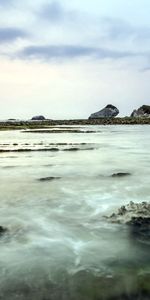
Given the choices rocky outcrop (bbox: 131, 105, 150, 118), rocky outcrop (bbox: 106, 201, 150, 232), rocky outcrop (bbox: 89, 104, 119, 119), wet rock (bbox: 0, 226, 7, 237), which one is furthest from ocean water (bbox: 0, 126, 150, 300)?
rocky outcrop (bbox: 89, 104, 119, 119)

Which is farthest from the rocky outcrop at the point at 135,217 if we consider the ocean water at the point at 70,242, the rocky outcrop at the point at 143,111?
the rocky outcrop at the point at 143,111

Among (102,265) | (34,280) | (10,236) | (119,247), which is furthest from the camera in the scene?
(10,236)

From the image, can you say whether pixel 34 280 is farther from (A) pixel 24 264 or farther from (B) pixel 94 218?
(B) pixel 94 218

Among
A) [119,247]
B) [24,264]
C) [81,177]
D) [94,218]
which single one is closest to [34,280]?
[24,264]

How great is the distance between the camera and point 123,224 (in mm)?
13180

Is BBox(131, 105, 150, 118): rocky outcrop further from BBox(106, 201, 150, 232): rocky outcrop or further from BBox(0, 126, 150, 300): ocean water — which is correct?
BBox(106, 201, 150, 232): rocky outcrop

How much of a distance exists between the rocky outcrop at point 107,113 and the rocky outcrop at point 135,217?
175870 mm

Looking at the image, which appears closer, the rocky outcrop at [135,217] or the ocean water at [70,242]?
the ocean water at [70,242]

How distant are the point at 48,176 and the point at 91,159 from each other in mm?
9124

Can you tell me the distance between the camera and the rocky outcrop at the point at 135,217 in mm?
12703

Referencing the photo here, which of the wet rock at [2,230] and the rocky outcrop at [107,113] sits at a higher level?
the rocky outcrop at [107,113]

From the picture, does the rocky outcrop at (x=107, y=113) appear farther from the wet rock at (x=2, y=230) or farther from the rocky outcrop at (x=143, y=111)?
the wet rock at (x=2, y=230)

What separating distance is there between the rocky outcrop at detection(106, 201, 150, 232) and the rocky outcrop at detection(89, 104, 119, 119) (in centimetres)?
17587

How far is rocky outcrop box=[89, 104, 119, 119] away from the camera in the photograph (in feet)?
627
